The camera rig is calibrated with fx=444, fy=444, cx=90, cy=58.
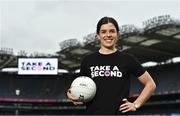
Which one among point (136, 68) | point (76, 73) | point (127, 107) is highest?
point (136, 68)

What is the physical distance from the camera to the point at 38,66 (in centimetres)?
5262

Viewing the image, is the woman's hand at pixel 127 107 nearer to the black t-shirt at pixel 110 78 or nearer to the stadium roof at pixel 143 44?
the black t-shirt at pixel 110 78

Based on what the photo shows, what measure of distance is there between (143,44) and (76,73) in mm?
12558

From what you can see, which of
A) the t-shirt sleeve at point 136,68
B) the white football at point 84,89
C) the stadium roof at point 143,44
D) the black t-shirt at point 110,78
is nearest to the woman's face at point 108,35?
the black t-shirt at point 110,78

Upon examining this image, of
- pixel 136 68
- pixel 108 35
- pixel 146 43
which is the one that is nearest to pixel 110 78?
pixel 136 68

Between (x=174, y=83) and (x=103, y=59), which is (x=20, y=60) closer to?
(x=174, y=83)

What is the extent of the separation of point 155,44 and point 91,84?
124ft

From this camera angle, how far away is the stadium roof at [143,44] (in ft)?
120

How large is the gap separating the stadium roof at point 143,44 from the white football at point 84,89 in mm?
31577

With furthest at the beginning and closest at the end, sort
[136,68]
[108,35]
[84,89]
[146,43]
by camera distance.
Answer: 1. [146,43]
2. [136,68]
3. [108,35]
4. [84,89]

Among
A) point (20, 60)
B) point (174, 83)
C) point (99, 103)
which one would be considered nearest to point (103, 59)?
point (99, 103)

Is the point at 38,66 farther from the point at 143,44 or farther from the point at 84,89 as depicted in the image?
the point at 84,89

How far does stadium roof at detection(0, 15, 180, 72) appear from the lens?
36.6m

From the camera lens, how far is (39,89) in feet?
182
